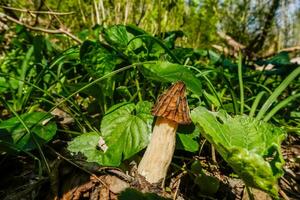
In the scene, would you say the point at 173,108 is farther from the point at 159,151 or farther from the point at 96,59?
the point at 96,59

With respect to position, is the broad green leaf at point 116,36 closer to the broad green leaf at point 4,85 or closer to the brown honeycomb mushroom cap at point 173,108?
the brown honeycomb mushroom cap at point 173,108

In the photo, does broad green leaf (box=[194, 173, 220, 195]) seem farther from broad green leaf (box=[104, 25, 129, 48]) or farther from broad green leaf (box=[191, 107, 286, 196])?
broad green leaf (box=[104, 25, 129, 48])

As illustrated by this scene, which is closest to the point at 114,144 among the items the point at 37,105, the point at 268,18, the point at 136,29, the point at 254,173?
the point at 254,173

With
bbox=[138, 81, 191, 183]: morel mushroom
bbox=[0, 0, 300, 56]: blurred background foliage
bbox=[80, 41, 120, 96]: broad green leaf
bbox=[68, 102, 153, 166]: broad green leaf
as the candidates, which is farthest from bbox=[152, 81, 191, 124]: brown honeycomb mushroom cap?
bbox=[0, 0, 300, 56]: blurred background foliage

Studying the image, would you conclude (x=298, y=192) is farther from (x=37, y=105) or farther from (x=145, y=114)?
(x=37, y=105)

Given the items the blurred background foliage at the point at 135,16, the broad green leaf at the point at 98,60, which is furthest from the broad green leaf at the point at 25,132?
the blurred background foliage at the point at 135,16
